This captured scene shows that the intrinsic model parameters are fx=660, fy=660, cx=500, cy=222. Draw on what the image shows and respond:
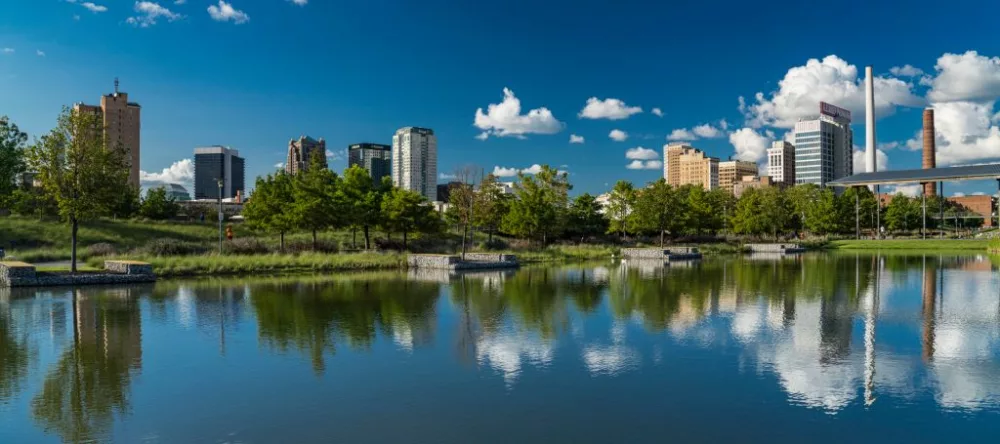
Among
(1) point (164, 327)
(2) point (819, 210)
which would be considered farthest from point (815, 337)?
(2) point (819, 210)

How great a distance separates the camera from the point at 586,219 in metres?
70.6

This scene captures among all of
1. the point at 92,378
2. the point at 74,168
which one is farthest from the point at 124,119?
the point at 92,378

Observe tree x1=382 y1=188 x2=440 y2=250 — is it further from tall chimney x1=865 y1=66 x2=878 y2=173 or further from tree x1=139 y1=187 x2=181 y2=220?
tall chimney x1=865 y1=66 x2=878 y2=173

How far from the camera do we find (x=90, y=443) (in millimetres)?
8742

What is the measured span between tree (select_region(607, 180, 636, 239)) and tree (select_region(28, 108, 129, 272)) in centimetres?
4696

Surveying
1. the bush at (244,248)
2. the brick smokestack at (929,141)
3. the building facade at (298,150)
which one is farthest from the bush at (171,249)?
the brick smokestack at (929,141)

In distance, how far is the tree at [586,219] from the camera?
2692 inches

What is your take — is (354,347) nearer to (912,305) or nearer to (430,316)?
(430,316)

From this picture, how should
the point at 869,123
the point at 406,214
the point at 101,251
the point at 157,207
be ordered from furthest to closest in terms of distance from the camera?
the point at 869,123 → the point at 157,207 → the point at 406,214 → the point at 101,251

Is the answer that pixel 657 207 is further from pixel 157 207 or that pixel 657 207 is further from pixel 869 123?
pixel 869 123

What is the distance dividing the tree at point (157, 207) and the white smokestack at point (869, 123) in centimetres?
12839

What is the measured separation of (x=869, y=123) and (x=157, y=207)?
134 m

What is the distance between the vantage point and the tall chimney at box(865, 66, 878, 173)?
444 feet

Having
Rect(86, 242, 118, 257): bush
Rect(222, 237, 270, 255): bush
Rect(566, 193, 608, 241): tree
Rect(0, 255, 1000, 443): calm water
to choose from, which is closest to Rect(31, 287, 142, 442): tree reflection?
Rect(0, 255, 1000, 443): calm water
